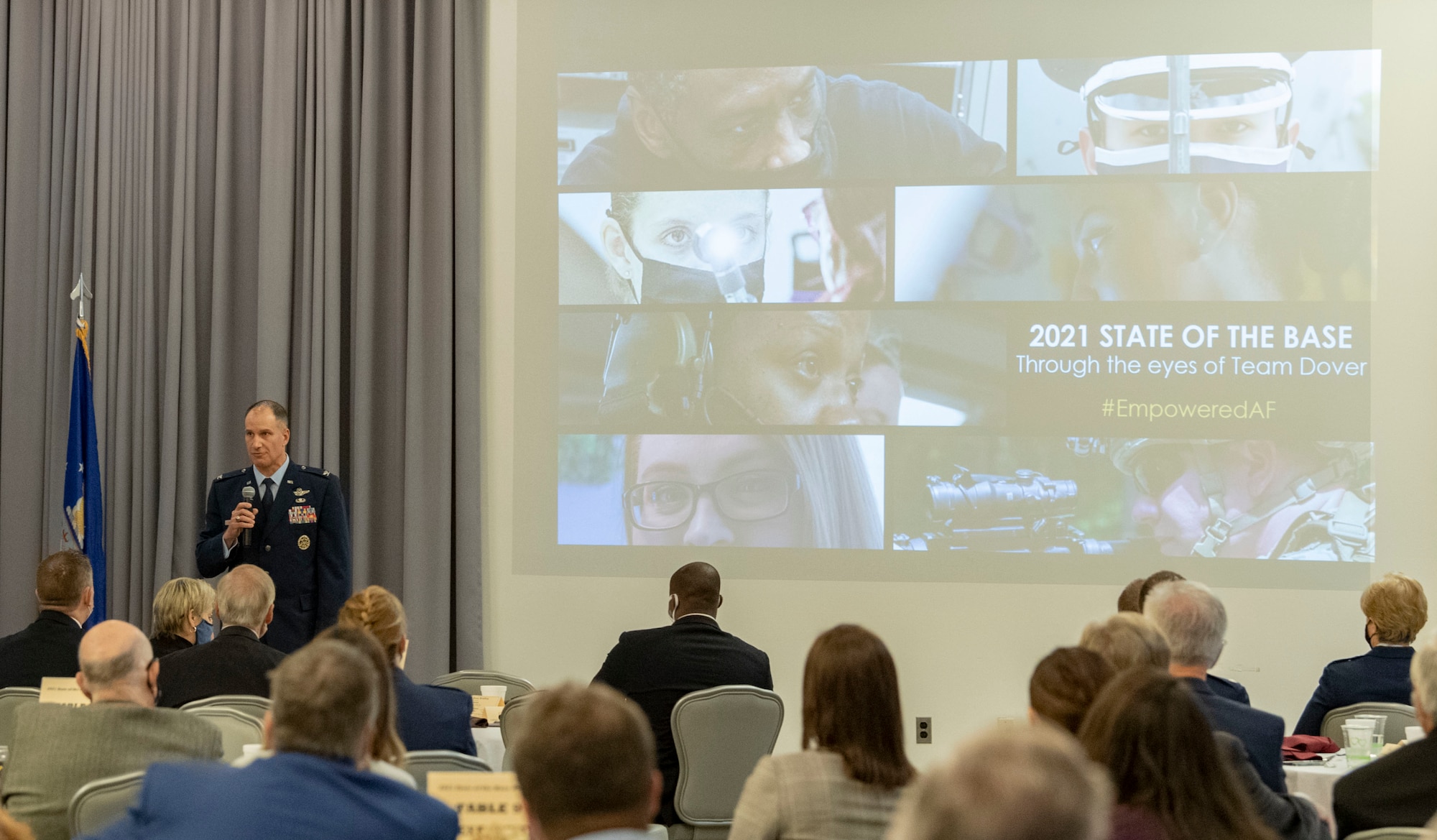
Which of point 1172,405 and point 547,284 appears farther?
point 547,284

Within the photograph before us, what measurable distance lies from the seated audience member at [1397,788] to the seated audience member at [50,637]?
351cm

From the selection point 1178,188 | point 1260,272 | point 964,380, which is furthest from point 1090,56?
point 964,380

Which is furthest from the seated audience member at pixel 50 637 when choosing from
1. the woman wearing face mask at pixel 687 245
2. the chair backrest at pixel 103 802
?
the woman wearing face mask at pixel 687 245

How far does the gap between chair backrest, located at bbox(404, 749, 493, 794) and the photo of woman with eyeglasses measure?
3.18 metres

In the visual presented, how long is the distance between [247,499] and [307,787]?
3.63m

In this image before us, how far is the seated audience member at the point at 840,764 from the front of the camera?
7.23 feet

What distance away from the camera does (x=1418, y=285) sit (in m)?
5.44

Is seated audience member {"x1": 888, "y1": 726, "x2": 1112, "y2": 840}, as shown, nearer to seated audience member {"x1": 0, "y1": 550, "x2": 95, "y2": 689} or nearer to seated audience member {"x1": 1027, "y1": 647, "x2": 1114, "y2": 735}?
seated audience member {"x1": 1027, "y1": 647, "x2": 1114, "y2": 735}

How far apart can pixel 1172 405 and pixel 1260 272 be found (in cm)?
70

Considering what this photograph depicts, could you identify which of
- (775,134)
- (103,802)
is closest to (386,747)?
(103,802)

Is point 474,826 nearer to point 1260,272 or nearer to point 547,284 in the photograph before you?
point 547,284

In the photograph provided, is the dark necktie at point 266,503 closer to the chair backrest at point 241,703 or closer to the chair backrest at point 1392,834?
the chair backrest at point 241,703

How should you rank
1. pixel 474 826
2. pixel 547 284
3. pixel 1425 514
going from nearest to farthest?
1. pixel 474 826
2. pixel 1425 514
3. pixel 547 284

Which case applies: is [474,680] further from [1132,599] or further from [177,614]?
[1132,599]
